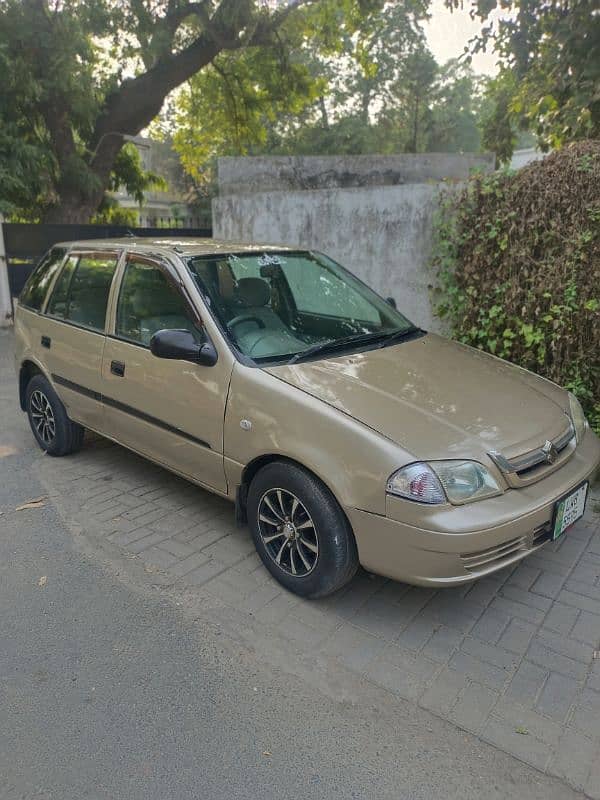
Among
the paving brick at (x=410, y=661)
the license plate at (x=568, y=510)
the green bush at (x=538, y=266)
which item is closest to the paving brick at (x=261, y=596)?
the paving brick at (x=410, y=661)

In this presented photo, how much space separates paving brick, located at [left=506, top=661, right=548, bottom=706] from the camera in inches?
92.7

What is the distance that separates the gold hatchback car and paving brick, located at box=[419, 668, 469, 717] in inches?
15.3

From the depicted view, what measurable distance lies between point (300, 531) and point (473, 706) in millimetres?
1063

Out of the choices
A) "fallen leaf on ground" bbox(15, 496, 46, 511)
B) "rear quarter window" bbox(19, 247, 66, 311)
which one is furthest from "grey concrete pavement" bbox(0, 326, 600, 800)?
"rear quarter window" bbox(19, 247, 66, 311)

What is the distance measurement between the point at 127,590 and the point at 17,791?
115cm

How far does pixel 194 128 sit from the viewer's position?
19172mm

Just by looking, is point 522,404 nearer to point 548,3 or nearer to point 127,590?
point 127,590

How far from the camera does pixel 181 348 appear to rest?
3.17m

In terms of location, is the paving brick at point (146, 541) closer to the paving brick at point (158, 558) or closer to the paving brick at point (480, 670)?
the paving brick at point (158, 558)

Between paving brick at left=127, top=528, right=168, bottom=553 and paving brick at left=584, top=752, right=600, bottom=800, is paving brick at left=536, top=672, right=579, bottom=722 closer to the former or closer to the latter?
paving brick at left=584, top=752, right=600, bottom=800

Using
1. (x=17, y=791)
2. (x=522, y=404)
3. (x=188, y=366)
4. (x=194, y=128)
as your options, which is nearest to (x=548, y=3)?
(x=522, y=404)

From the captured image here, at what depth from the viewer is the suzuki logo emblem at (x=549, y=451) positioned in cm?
280

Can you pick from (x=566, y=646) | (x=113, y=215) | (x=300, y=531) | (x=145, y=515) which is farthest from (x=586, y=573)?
(x=113, y=215)

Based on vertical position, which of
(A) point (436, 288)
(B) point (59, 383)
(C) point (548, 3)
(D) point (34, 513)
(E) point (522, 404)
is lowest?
(D) point (34, 513)
